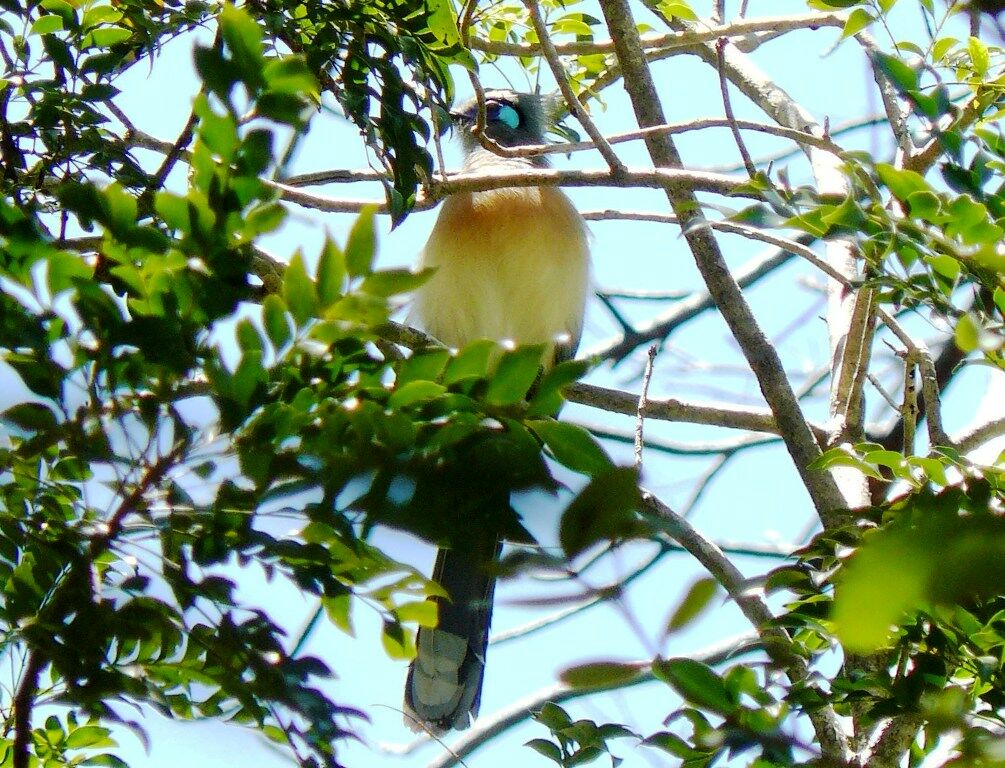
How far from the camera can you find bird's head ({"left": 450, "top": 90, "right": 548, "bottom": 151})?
4.37m

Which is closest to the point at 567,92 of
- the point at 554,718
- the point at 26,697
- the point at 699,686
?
the point at 554,718

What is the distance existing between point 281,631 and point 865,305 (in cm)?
201

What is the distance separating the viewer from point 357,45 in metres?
2.06

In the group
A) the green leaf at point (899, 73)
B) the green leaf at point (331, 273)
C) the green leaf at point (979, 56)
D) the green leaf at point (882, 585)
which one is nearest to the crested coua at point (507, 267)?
the green leaf at point (979, 56)

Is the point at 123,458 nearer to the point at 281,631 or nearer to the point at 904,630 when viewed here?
the point at 281,631

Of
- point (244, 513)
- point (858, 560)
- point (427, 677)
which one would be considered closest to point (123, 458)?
point (244, 513)

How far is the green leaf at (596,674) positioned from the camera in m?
0.61

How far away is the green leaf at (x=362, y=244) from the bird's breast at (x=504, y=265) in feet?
8.77

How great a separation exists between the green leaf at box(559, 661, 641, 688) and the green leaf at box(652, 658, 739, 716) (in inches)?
9.8

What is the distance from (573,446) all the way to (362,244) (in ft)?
0.87

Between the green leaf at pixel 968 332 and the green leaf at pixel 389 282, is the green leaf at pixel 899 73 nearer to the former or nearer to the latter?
the green leaf at pixel 968 332

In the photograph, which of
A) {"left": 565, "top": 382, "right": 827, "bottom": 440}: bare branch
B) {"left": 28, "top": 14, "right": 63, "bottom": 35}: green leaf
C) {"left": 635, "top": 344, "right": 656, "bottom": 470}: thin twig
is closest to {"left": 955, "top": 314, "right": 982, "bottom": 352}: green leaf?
{"left": 635, "top": 344, "right": 656, "bottom": 470}: thin twig

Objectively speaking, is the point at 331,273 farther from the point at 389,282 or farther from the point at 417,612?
the point at 417,612

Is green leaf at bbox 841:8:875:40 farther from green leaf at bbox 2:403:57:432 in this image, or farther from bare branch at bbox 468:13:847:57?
green leaf at bbox 2:403:57:432
